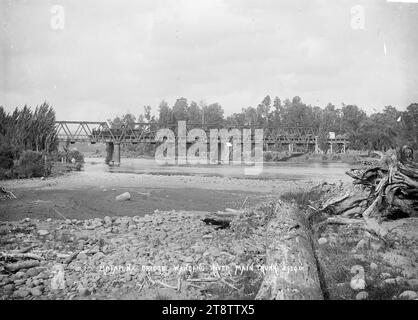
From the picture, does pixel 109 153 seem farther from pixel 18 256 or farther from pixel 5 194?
pixel 18 256

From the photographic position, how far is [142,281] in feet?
13.4

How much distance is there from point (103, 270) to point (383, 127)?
4.94 metres

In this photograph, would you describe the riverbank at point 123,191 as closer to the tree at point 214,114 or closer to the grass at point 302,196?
the grass at point 302,196

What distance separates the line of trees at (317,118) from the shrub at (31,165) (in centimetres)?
179

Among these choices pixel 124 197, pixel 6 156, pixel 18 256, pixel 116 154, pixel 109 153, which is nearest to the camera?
pixel 18 256

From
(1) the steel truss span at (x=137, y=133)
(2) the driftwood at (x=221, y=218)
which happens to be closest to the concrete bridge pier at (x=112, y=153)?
(1) the steel truss span at (x=137, y=133)

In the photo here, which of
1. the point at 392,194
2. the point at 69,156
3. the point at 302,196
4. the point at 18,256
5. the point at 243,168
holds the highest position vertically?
the point at 69,156

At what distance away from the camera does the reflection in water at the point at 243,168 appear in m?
7.19

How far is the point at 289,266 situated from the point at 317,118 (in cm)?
425

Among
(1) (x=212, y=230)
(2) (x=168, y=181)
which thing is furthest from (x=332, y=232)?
(2) (x=168, y=181)

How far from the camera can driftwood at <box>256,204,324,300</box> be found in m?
3.53

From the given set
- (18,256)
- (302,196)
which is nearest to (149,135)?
(302,196)

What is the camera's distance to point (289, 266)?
380 cm

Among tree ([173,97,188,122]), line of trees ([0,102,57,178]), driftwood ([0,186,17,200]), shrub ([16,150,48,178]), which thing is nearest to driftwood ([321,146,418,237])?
tree ([173,97,188,122])
